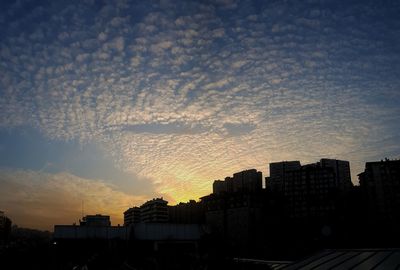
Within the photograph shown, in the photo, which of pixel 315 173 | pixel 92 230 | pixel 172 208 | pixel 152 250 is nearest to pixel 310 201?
pixel 315 173

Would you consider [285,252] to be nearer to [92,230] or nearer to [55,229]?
[92,230]

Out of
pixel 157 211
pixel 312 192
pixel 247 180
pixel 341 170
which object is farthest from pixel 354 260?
pixel 157 211

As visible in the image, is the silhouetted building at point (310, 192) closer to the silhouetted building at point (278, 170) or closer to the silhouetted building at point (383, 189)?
the silhouetted building at point (383, 189)

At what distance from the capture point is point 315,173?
125062 mm

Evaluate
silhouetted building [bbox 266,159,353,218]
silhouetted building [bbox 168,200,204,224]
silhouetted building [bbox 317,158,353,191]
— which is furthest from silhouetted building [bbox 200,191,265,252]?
silhouetted building [bbox 317,158,353,191]

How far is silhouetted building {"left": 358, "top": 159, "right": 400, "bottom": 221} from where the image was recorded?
343 ft

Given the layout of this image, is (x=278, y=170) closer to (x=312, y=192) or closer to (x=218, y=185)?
(x=218, y=185)

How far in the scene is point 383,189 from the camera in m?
107

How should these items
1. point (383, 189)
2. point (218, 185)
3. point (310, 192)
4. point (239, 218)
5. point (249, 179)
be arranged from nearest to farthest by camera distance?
point (383, 189) → point (239, 218) → point (310, 192) → point (249, 179) → point (218, 185)

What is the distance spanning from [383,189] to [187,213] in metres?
94.7

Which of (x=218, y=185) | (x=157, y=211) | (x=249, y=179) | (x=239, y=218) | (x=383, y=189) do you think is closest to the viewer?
(x=383, y=189)

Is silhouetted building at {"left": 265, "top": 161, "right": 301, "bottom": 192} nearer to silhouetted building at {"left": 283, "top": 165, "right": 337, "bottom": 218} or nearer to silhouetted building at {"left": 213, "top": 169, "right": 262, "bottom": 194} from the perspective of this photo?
silhouetted building at {"left": 213, "top": 169, "right": 262, "bottom": 194}

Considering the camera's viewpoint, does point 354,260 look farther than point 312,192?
No

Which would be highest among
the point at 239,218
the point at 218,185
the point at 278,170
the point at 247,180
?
the point at 278,170
